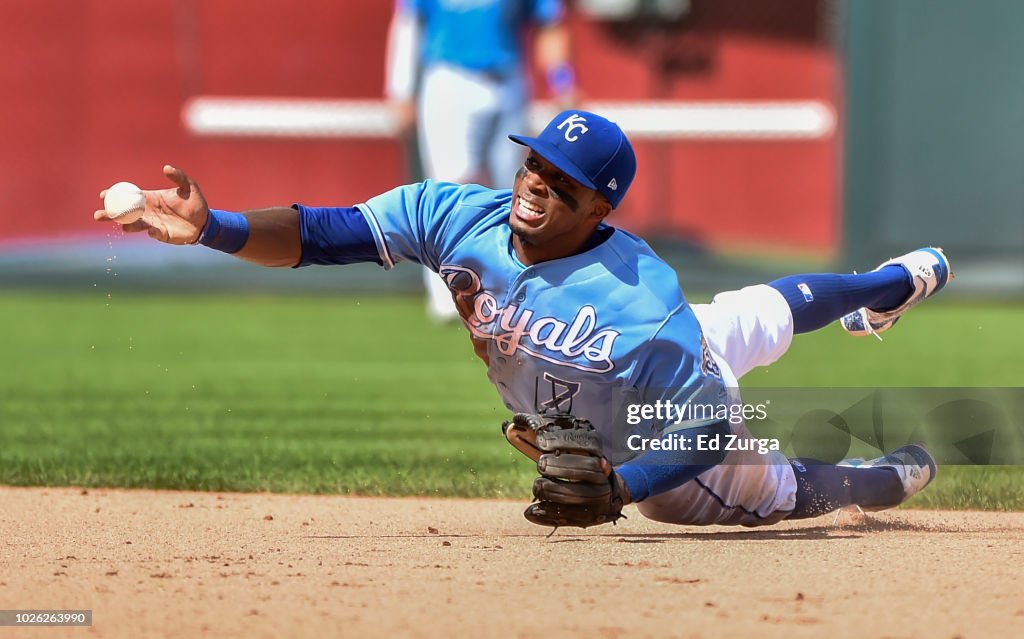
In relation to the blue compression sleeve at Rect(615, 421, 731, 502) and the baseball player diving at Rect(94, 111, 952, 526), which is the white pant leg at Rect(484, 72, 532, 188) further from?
the blue compression sleeve at Rect(615, 421, 731, 502)

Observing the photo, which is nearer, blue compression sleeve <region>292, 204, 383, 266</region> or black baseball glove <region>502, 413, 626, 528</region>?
black baseball glove <region>502, 413, 626, 528</region>

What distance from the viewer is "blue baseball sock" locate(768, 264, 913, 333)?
4.96 m

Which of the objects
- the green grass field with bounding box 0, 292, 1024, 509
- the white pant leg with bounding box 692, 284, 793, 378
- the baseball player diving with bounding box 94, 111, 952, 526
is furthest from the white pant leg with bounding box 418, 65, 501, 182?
the baseball player diving with bounding box 94, 111, 952, 526

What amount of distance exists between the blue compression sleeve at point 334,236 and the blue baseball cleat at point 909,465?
174 cm

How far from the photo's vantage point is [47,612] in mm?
3580

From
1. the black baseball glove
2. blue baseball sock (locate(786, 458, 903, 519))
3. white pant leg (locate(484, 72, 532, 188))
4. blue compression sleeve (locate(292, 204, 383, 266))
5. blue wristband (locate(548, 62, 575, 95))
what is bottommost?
blue baseball sock (locate(786, 458, 903, 519))

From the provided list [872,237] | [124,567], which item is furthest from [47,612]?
[872,237]

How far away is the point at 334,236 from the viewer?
14.8 feet

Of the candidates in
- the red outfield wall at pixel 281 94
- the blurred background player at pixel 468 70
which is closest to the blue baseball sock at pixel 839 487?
the blurred background player at pixel 468 70

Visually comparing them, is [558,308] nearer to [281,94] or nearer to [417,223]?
[417,223]

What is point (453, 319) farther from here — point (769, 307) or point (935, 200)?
point (769, 307)

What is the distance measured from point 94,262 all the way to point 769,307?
35.1ft

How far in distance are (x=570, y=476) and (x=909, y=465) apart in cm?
151

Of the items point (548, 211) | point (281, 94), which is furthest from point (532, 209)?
point (281, 94)
